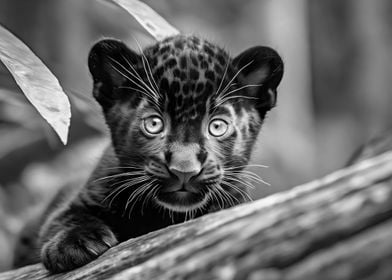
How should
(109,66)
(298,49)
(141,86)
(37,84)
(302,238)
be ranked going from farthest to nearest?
1. (298,49)
2. (109,66)
3. (141,86)
4. (37,84)
5. (302,238)

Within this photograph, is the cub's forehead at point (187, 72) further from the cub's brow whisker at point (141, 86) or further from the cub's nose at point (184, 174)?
the cub's nose at point (184, 174)

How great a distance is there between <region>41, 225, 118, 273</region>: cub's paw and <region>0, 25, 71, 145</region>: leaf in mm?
554

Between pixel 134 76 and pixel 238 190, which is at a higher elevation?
pixel 134 76

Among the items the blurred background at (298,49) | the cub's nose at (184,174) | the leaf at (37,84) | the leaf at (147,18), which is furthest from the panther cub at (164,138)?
the blurred background at (298,49)

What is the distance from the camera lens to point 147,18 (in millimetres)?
2889

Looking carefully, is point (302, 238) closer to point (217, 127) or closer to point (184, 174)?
point (184, 174)

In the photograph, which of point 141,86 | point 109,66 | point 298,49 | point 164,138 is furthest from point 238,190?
point 298,49

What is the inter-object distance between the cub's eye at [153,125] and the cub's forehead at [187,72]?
8 cm

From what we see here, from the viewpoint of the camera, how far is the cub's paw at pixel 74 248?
2625 millimetres

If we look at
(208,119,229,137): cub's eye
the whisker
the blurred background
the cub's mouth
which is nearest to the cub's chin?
the cub's mouth

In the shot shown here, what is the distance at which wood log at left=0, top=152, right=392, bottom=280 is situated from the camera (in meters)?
1.70

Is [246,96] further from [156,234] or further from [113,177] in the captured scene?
[156,234]

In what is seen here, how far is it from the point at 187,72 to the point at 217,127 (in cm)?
24

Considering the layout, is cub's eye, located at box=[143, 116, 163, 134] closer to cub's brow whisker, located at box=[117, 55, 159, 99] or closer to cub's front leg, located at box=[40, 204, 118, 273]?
cub's brow whisker, located at box=[117, 55, 159, 99]
